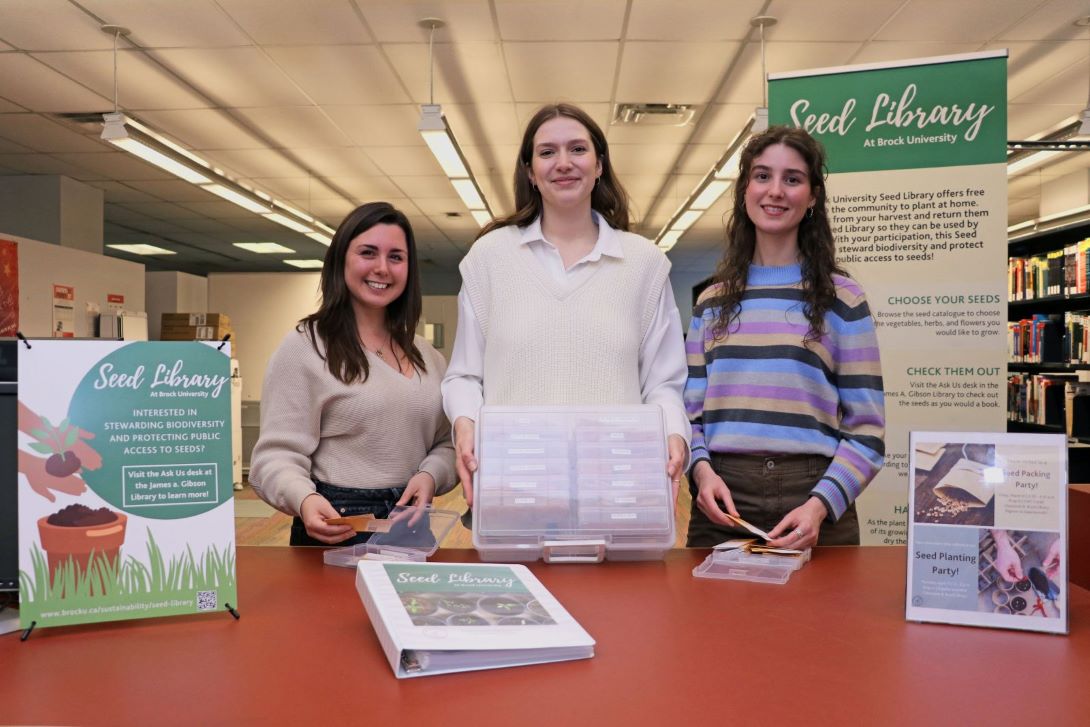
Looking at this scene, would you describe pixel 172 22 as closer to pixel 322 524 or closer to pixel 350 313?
pixel 350 313

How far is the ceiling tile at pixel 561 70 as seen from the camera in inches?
204

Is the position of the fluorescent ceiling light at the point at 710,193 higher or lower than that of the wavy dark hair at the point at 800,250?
higher

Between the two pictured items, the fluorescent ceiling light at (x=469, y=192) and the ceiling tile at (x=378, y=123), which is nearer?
the ceiling tile at (x=378, y=123)

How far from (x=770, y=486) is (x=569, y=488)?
486 millimetres

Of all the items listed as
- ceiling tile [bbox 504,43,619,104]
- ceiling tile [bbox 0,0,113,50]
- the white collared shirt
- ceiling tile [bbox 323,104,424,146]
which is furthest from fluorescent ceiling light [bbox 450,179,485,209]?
the white collared shirt

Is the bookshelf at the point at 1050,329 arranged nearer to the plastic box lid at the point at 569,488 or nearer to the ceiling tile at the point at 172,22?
the plastic box lid at the point at 569,488

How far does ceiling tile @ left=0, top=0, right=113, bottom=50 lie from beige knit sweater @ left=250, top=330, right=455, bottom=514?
399 cm

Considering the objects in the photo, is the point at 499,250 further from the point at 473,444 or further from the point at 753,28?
the point at 753,28

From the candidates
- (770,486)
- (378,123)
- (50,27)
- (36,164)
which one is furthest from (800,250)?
(36,164)

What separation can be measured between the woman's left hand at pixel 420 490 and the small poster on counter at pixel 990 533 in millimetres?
942

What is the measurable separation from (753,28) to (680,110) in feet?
5.08

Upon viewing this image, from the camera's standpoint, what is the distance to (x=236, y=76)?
5641 millimetres

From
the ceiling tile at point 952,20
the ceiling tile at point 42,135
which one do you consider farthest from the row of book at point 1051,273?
the ceiling tile at point 42,135

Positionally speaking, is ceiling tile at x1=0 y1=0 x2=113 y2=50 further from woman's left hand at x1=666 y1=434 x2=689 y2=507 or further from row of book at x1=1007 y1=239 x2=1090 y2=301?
row of book at x1=1007 y1=239 x2=1090 y2=301
